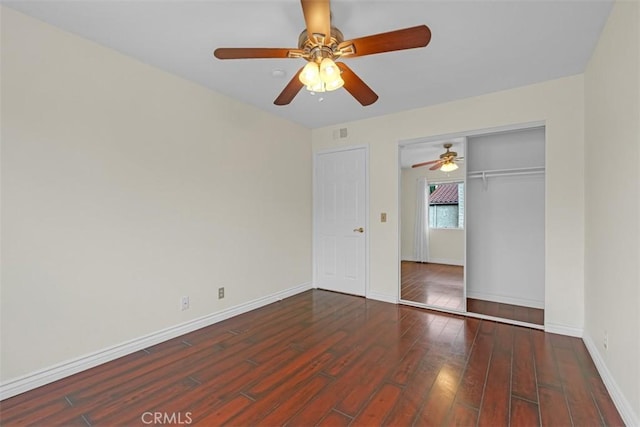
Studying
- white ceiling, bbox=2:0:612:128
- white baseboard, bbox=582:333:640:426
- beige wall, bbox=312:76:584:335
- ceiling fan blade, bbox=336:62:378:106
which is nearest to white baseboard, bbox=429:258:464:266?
beige wall, bbox=312:76:584:335

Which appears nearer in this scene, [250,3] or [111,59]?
[250,3]

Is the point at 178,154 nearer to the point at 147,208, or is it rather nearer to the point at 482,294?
the point at 147,208

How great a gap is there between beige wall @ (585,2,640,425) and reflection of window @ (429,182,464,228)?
67.1 inches

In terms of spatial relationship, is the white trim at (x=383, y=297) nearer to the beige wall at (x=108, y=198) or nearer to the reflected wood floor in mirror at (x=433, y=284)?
the reflected wood floor in mirror at (x=433, y=284)

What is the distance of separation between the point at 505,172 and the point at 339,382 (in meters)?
3.17

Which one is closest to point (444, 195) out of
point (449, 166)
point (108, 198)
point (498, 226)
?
point (449, 166)

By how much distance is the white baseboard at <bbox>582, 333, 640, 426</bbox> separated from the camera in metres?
1.58

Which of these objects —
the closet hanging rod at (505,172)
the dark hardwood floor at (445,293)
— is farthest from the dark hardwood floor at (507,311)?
the closet hanging rod at (505,172)

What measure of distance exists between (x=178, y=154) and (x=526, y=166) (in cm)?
396

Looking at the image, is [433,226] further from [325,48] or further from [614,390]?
[325,48]

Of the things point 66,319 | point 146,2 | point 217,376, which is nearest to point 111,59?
point 146,2

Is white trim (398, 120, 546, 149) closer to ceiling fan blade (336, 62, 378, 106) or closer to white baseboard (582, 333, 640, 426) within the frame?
ceiling fan blade (336, 62, 378, 106)

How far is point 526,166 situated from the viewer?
3531 millimetres

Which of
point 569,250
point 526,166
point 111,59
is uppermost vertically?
point 111,59
